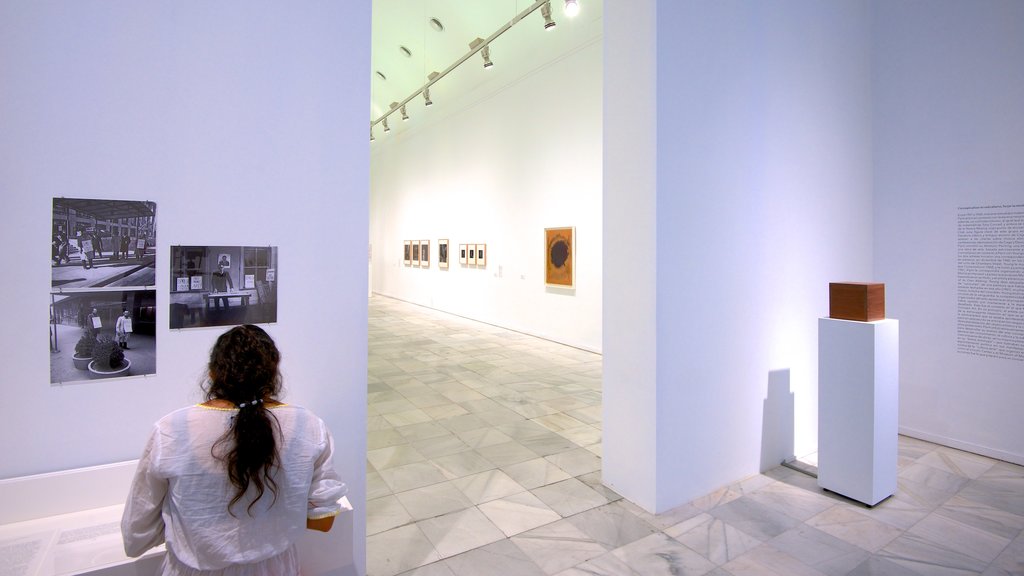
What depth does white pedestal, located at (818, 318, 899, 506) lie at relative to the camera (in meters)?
4.36

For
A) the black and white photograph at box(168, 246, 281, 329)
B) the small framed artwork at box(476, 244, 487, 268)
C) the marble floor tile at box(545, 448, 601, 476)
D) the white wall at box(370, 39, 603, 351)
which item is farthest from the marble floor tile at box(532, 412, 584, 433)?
the small framed artwork at box(476, 244, 487, 268)

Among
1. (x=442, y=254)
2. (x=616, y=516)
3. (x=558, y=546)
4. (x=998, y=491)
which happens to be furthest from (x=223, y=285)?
(x=442, y=254)

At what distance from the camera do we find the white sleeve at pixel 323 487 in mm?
2105

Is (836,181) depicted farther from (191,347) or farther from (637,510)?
(191,347)

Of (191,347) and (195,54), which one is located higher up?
(195,54)

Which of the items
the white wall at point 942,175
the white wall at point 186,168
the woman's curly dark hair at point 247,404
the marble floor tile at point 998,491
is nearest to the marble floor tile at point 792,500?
the marble floor tile at point 998,491

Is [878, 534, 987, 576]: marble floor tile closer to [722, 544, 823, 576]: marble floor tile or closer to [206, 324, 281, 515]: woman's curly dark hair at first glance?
[722, 544, 823, 576]: marble floor tile

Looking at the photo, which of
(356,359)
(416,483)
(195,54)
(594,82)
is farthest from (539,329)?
(195,54)

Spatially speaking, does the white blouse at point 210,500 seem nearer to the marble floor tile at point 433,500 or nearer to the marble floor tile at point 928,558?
the marble floor tile at point 433,500

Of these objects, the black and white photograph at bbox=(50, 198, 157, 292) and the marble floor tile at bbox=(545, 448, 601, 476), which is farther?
the marble floor tile at bbox=(545, 448, 601, 476)

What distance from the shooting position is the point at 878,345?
436 cm

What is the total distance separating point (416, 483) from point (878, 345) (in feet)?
14.1

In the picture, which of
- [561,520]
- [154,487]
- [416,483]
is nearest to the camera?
Answer: [154,487]

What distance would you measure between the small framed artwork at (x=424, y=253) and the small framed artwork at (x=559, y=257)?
8128 mm
